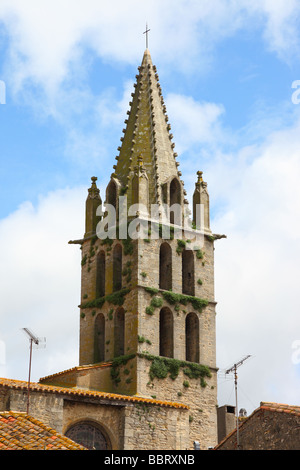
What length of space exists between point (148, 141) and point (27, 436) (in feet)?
83.3

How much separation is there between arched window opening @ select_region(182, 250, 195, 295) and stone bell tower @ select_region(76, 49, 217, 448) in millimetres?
45

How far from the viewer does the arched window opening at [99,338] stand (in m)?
47.3

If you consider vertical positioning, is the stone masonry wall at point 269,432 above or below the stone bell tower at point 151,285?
below

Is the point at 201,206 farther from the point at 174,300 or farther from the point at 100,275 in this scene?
the point at 100,275

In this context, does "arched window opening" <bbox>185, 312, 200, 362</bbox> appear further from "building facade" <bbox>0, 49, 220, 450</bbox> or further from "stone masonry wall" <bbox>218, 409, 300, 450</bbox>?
"stone masonry wall" <bbox>218, 409, 300, 450</bbox>

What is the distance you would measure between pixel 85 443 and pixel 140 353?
6.43 m

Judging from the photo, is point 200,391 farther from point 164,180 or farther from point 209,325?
point 164,180

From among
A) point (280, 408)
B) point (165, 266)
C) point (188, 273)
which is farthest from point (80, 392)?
point (188, 273)

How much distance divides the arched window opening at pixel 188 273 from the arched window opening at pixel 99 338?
13.0 ft

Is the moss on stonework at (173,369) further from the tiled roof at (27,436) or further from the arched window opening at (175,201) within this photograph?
the tiled roof at (27,436)

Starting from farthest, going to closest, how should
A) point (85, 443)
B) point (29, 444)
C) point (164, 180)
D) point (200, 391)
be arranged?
1. point (164, 180)
2. point (200, 391)
3. point (85, 443)
4. point (29, 444)

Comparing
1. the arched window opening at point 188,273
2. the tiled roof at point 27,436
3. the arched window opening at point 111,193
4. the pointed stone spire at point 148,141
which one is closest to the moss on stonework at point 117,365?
the arched window opening at point 188,273

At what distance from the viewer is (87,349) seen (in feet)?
157

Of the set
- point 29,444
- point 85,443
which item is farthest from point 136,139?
point 29,444
